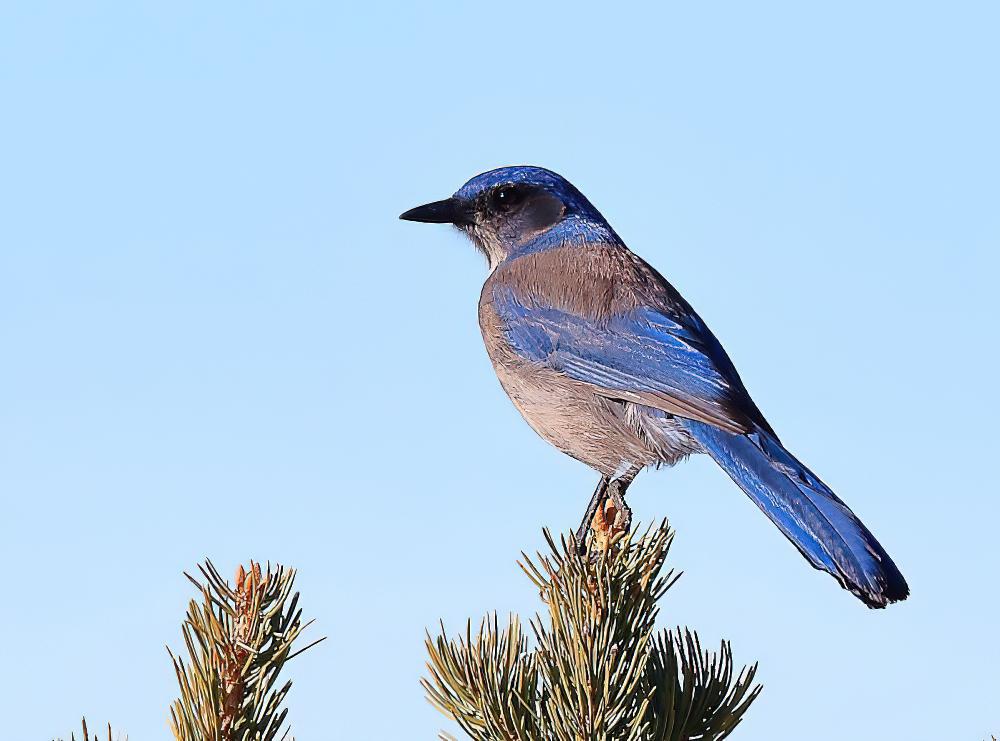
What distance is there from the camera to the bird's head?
235 inches

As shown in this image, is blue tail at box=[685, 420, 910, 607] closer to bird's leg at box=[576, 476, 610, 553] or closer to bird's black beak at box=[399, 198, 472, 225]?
bird's leg at box=[576, 476, 610, 553]

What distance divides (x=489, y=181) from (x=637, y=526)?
338 cm

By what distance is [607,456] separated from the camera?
4711 mm

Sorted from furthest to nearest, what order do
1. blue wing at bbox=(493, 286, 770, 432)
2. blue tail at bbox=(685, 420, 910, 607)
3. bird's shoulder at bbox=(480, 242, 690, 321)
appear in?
bird's shoulder at bbox=(480, 242, 690, 321), blue wing at bbox=(493, 286, 770, 432), blue tail at bbox=(685, 420, 910, 607)

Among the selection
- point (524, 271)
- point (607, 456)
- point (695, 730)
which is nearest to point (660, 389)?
point (607, 456)

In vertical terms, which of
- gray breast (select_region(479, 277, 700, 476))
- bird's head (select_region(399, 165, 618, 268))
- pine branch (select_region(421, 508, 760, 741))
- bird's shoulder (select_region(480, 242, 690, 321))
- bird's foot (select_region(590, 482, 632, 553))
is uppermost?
bird's head (select_region(399, 165, 618, 268))

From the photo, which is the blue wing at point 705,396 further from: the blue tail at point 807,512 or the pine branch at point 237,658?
the pine branch at point 237,658

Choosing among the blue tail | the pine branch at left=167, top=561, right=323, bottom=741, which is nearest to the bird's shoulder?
the blue tail

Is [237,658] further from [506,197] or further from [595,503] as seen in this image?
[506,197]

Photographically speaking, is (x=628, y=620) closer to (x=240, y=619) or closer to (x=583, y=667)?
(x=583, y=667)

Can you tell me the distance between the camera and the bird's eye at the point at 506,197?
6.01 m

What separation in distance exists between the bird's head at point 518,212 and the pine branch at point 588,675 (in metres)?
3.36

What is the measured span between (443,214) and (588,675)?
3.95 metres

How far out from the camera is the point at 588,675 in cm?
249
